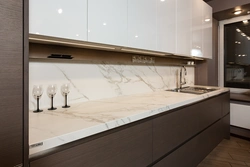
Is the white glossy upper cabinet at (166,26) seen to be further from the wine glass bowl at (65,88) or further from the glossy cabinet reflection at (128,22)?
the wine glass bowl at (65,88)

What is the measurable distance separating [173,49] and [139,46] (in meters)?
0.62

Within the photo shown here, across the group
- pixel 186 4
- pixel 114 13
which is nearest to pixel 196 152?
pixel 114 13

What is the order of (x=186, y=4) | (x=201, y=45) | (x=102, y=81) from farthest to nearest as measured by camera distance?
(x=201, y=45), (x=186, y=4), (x=102, y=81)

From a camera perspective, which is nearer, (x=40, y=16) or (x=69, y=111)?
(x=40, y=16)

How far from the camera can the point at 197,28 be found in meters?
2.52

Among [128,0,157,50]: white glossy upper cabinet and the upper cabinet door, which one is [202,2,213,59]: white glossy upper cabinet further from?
the upper cabinet door

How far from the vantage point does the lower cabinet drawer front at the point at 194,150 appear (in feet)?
4.98

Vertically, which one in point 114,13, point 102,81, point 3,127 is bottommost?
point 3,127

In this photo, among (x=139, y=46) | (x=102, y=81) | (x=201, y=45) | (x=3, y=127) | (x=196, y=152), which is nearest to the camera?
(x=3, y=127)

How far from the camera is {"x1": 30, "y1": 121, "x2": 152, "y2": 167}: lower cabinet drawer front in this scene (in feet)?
2.58

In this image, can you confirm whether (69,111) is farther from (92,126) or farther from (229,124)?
(229,124)

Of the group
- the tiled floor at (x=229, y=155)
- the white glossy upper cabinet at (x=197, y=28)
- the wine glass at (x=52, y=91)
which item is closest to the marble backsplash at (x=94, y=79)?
the wine glass at (x=52, y=91)

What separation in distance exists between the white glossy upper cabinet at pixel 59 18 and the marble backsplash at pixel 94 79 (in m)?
0.36

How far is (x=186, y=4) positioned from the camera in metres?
2.26
